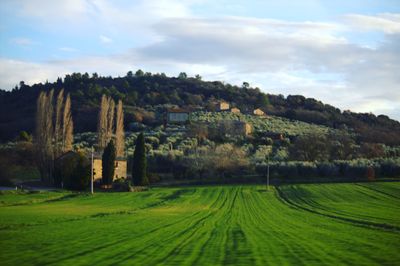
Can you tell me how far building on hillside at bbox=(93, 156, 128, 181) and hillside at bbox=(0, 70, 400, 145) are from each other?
159 feet

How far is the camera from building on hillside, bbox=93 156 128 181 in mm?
74125

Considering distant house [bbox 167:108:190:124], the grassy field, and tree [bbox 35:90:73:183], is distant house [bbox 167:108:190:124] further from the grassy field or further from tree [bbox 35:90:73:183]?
the grassy field

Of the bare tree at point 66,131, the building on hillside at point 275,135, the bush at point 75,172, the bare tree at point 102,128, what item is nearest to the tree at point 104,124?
the bare tree at point 102,128

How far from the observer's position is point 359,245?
22266 mm

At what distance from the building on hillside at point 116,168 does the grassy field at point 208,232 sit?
18.3m

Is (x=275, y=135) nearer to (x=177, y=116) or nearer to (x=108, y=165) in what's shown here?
(x=177, y=116)

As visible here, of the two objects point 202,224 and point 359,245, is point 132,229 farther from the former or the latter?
point 359,245

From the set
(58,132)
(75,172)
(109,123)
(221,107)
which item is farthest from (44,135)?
(221,107)

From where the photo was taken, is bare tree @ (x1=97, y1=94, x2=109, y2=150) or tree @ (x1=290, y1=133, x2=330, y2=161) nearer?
bare tree @ (x1=97, y1=94, x2=109, y2=150)

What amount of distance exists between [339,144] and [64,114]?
56.6 metres

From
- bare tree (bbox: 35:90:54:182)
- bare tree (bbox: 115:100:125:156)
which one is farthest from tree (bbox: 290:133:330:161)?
bare tree (bbox: 35:90:54:182)

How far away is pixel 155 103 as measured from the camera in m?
168

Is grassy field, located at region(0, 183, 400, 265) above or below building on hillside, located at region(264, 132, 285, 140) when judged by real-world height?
below

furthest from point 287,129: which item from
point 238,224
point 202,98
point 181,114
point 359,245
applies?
point 359,245
